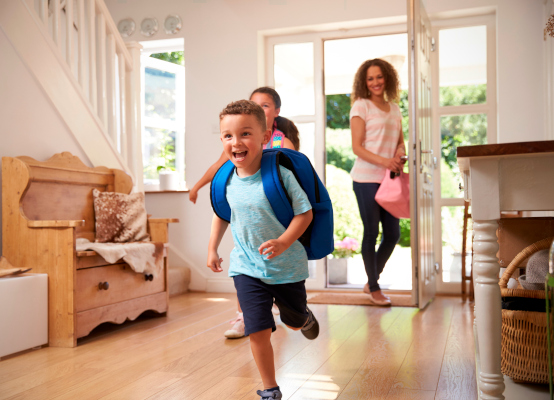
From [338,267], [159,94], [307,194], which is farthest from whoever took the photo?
[159,94]

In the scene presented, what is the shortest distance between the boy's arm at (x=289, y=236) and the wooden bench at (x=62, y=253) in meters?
1.32

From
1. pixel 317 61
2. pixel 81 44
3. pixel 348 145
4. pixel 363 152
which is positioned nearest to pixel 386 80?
pixel 363 152

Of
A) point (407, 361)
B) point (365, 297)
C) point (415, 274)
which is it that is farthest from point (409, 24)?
point (407, 361)

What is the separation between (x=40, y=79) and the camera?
3.00 meters

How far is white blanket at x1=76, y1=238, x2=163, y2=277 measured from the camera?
8.67ft

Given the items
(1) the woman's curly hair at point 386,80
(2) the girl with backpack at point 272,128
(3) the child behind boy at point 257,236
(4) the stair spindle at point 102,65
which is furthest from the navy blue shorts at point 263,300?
(4) the stair spindle at point 102,65

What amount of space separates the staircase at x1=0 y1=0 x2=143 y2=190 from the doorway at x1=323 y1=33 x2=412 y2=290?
1629 mm

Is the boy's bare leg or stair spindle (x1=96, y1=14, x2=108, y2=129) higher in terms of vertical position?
stair spindle (x1=96, y1=14, x2=108, y2=129)

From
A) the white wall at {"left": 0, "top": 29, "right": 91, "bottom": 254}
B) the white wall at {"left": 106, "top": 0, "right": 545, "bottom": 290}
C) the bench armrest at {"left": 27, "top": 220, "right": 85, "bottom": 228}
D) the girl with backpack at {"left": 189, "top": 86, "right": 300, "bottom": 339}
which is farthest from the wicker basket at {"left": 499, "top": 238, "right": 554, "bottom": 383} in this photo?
the white wall at {"left": 106, "top": 0, "right": 545, "bottom": 290}

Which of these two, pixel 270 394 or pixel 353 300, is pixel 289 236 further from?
pixel 353 300

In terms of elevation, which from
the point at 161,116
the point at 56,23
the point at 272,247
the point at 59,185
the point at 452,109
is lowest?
the point at 272,247

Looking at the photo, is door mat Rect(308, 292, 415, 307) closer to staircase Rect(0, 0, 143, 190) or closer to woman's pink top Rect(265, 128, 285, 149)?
woman's pink top Rect(265, 128, 285, 149)

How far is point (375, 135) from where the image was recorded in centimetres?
339

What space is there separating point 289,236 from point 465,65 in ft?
10.1
